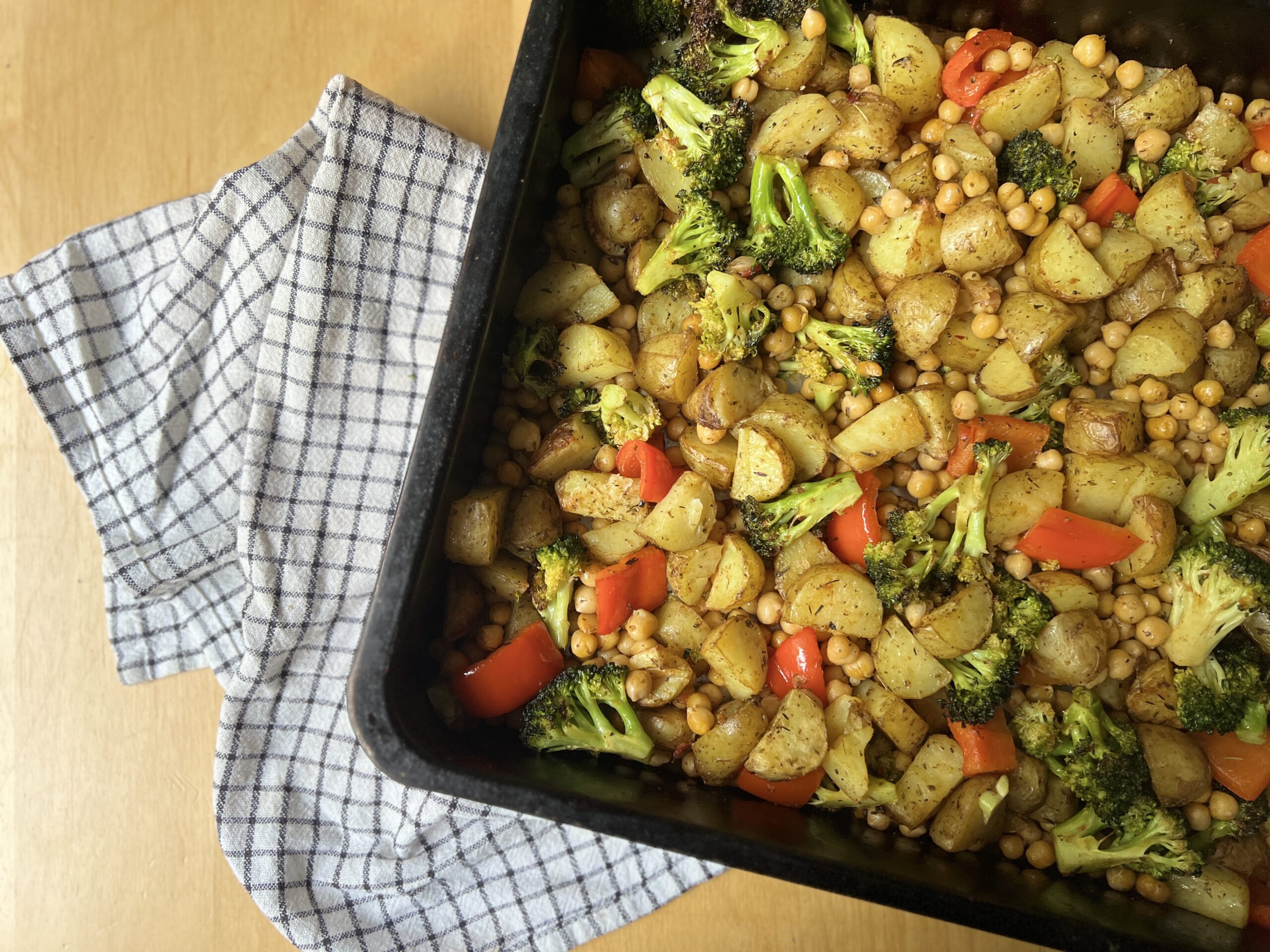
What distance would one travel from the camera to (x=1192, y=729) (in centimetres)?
167

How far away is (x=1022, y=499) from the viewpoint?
1719mm

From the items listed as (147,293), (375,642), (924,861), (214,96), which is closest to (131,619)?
(147,293)

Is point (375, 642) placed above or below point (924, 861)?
above

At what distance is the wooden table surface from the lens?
7.23 feet

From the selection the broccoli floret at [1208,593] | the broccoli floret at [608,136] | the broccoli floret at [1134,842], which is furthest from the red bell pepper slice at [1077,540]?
the broccoli floret at [608,136]

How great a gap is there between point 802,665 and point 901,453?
1.65 ft

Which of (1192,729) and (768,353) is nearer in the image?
(1192,729)

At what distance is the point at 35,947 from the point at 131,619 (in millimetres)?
923

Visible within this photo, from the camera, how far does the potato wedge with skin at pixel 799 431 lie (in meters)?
1.73

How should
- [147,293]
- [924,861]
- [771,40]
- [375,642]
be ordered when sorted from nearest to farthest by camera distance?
[375,642] < [924,861] < [771,40] < [147,293]

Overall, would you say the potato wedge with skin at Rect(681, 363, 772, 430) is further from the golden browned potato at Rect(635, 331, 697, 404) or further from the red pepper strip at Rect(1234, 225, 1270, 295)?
the red pepper strip at Rect(1234, 225, 1270, 295)

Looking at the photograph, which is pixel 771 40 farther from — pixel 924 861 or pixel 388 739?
pixel 924 861

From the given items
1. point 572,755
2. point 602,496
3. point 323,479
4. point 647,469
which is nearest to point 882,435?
point 647,469

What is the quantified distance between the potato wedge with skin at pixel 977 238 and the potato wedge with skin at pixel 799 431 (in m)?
0.43
